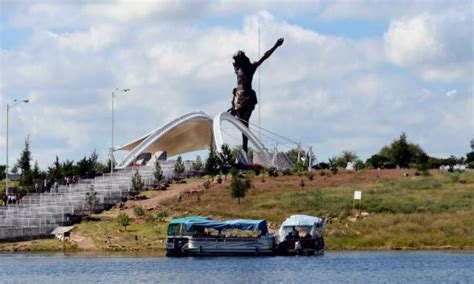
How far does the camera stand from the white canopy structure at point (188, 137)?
134 meters

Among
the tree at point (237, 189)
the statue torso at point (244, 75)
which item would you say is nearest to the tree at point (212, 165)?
the tree at point (237, 189)

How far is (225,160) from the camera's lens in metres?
120

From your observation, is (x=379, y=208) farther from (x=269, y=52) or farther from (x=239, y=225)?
(x=269, y=52)

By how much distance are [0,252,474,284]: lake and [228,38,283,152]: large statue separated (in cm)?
5920

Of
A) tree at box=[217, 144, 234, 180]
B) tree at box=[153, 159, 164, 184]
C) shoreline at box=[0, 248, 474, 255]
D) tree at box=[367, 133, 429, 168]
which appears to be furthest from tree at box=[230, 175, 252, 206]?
tree at box=[367, 133, 429, 168]

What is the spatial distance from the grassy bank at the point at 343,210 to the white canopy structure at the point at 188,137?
2182cm

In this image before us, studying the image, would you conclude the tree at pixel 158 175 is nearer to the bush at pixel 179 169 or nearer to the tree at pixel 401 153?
the bush at pixel 179 169

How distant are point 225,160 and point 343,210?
1147 inches

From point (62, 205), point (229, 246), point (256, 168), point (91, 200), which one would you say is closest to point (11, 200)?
point (62, 205)

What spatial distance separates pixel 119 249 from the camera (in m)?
83.6

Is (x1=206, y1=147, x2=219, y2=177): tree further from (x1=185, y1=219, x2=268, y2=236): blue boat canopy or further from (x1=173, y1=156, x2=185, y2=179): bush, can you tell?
(x1=185, y1=219, x2=268, y2=236): blue boat canopy

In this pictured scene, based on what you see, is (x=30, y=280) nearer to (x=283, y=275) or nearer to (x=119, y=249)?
(x=283, y=275)

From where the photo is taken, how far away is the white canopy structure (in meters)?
134

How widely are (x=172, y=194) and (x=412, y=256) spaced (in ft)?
113
